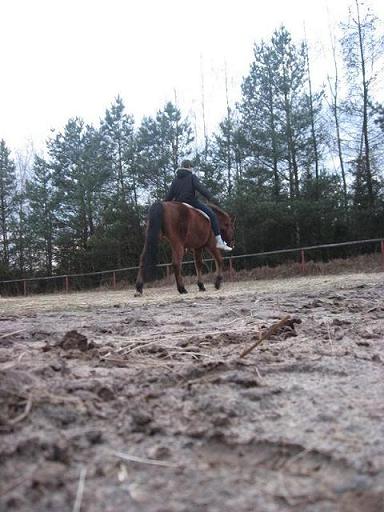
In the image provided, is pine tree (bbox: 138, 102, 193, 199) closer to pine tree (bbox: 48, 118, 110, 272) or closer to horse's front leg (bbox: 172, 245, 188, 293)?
pine tree (bbox: 48, 118, 110, 272)

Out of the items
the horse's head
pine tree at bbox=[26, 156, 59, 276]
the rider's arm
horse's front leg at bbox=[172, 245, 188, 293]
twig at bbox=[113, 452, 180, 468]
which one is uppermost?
pine tree at bbox=[26, 156, 59, 276]

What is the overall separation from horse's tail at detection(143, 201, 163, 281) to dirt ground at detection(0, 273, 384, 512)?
5237mm

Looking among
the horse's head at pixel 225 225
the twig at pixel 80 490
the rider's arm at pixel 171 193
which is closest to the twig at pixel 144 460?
the twig at pixel 80 490

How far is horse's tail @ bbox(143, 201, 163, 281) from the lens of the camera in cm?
789

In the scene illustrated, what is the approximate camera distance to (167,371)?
6.68 ft

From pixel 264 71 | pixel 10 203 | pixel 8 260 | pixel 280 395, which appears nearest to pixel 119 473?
pixel 280 395

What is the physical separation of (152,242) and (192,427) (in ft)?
21.8

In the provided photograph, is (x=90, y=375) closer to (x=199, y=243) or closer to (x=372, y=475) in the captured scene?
(x=372, y=475)

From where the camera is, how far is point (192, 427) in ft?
4.64

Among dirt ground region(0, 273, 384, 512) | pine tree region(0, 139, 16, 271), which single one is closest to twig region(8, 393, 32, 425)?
dirt ground region(0, 273, 384, 512)

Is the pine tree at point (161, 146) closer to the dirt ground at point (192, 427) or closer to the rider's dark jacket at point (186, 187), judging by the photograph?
the rider's dark jacket at point (186, 187)

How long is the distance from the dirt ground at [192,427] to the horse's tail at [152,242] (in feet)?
17.2

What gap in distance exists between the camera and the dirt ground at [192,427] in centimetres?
102

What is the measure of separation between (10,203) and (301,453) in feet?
135
